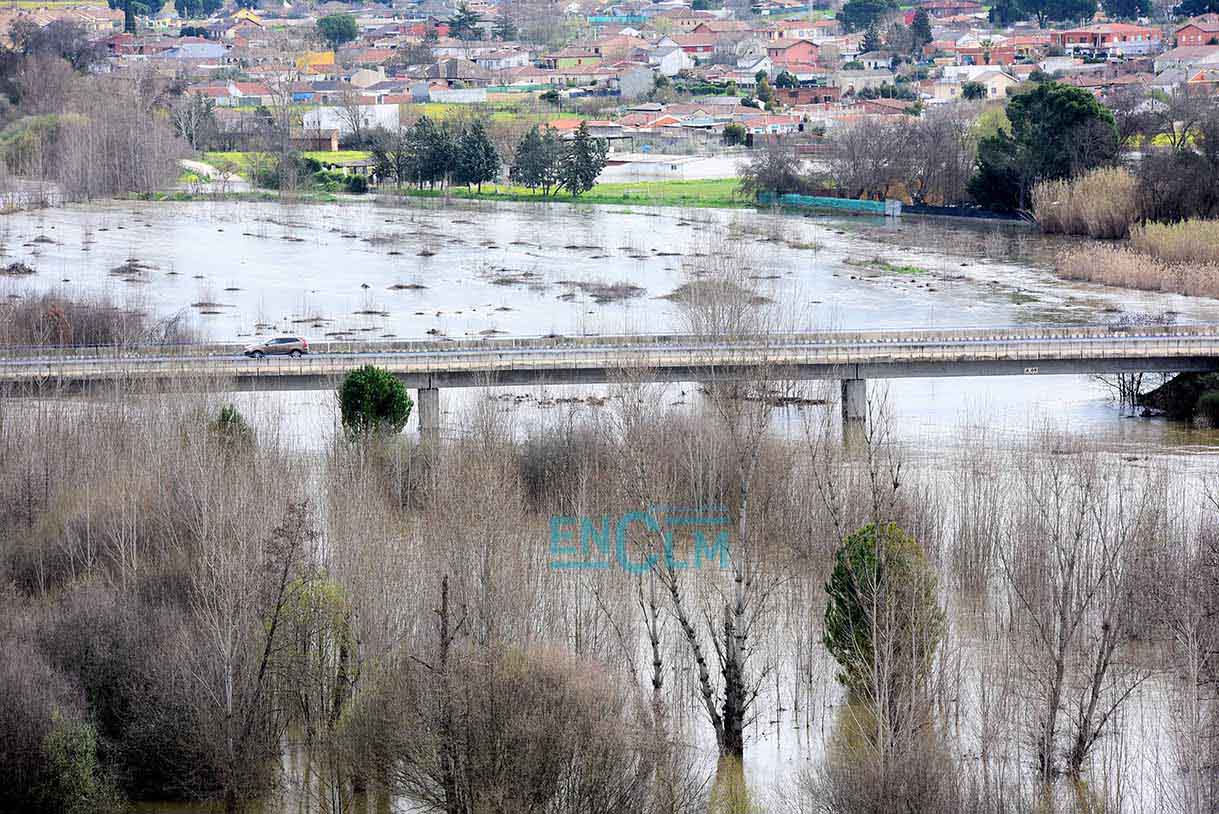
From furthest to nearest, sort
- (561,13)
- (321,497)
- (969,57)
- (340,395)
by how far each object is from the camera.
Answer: (561,13) < (969,57) < (340,395) < (321,497)

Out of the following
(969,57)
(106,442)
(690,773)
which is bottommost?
(690,773)

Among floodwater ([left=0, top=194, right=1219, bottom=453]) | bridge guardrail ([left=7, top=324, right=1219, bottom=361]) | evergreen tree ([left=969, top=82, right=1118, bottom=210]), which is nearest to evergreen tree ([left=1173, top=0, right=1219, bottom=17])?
evergreen tree ([left=969, top=82, right=1118, bottom=210])

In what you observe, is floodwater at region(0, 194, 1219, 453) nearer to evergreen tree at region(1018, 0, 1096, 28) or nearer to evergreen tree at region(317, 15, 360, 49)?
evergreen tree at region(1018, 0, 1096, 28)

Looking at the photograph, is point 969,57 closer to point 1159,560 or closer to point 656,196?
point 656,196

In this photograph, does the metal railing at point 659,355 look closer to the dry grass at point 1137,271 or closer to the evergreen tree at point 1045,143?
the dry grass at point 1137,271

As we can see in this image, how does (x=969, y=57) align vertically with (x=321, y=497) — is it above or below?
above

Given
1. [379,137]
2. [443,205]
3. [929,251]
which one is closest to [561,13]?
[379,137]
